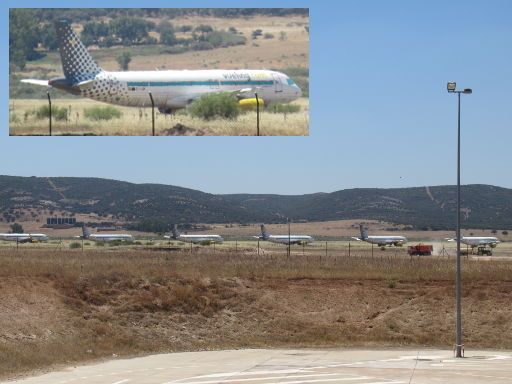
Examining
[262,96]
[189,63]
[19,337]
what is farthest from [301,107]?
[19,337]

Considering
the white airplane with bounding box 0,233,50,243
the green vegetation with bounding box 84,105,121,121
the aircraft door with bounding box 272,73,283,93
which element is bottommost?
the white airplane with bounding box 0,233,50,243

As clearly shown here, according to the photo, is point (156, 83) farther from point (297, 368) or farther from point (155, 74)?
point (297, 368)

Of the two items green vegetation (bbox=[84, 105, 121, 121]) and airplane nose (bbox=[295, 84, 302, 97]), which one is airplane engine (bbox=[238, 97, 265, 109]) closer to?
airplane nose (bbox=[295, 84, 302, 97])

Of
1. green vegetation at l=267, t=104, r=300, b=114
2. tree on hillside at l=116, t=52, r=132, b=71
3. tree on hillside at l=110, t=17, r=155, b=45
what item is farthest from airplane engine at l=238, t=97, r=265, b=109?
tree on hillside at l=116, t=52, r=132, b=71

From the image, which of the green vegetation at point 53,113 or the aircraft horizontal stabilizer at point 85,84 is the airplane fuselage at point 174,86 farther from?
the green vegetation at point 53,113

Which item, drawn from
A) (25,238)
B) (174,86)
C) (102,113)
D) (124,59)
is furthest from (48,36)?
(25,238)

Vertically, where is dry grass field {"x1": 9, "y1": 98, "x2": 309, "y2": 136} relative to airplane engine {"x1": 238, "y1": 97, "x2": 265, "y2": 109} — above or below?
below
